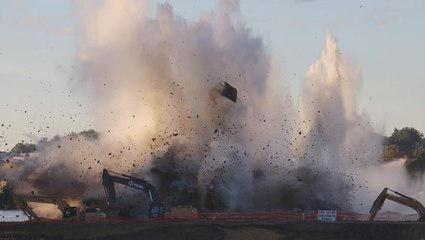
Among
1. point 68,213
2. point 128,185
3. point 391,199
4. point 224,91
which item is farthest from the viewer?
point 224,91

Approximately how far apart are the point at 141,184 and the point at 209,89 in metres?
27.9

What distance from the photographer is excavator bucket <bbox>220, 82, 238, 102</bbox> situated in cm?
10419

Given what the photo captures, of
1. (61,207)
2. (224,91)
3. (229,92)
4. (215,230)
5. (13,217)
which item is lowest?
(215,230)

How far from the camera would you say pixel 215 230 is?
7319 centimetres

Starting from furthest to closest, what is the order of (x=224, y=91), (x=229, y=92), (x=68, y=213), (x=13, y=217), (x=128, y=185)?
(x=13, y=217) < (x=224, y=91) < (x=229, y=92) < (x=128, y=185) < (x=68, y=213)

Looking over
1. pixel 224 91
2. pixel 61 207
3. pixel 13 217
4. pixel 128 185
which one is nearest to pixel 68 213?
pixel 61 207

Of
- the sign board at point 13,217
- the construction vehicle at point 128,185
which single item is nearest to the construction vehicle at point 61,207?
the construction vehicle at point 128,185

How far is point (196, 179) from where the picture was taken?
101 m

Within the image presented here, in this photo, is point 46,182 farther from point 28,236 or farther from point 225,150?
point 28,236

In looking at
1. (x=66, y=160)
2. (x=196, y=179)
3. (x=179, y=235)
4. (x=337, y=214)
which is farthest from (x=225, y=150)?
(x=179, y=235)

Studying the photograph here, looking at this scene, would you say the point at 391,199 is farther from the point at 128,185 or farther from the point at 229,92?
the point at 229,92

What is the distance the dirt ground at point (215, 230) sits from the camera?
234 ft

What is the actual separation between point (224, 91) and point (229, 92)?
81cm

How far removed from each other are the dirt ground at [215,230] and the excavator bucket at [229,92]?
100ft
